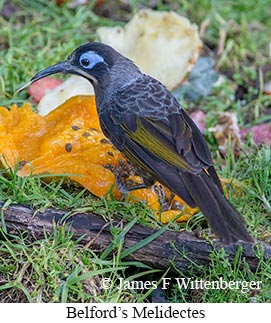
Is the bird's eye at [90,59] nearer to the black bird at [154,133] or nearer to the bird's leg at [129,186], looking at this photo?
the black bird at [154,133]

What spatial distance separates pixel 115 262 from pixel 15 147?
135 centimetres

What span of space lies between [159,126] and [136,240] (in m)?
0.86

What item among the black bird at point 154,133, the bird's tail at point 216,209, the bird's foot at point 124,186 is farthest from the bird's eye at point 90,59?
the bird's tail at point 216,209

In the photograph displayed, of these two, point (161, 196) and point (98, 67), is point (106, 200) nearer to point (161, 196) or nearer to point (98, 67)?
point (161, 196)

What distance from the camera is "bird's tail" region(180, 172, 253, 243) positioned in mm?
4934

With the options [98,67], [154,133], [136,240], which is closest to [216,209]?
[136,240]

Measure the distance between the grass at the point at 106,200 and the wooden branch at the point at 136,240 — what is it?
0.05m

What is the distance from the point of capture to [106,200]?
5.60 metres

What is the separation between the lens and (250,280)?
528 cm

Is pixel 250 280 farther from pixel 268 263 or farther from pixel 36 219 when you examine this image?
pixel 36 219

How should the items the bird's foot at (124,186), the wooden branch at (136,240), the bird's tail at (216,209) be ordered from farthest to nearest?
1. the bird's foot at (124,186)
2. the wooden branch at (136,240)
3. the bird's tail at (216,209)

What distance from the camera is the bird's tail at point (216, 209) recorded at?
493cm

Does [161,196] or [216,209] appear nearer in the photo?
[216,209]

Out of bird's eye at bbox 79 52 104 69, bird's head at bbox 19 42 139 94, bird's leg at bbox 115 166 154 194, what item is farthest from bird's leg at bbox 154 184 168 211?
bird's eye at bbox 79 52 104 69
